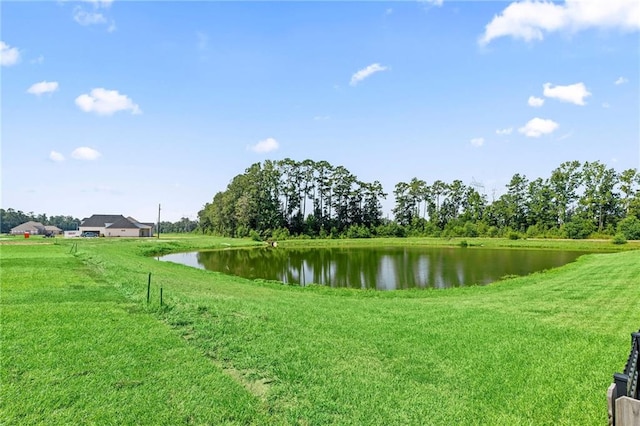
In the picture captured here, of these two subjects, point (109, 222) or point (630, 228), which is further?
point (109, 222)

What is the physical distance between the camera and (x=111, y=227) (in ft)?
204

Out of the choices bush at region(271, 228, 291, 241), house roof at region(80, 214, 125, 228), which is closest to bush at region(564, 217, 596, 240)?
bush at region(271, 228, 291, 241)

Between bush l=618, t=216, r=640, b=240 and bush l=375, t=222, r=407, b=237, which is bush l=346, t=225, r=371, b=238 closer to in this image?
bush l=375, t=222, r=407, b=237

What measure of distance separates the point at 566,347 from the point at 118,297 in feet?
35.8

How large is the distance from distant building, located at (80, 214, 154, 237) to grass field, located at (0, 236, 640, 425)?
193 feet

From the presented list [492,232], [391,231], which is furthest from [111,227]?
[492,232]

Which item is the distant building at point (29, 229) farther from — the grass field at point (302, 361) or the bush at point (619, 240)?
the bush at point (619, 240)

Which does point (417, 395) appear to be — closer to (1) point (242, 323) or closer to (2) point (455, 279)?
(1) point (242, 323)

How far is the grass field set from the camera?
14.3ft

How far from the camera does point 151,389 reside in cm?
479

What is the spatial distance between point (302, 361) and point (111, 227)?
219 feet

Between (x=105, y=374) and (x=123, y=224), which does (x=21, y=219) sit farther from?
(x=105, y=374)

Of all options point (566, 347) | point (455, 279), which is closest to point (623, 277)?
point (455, 279)

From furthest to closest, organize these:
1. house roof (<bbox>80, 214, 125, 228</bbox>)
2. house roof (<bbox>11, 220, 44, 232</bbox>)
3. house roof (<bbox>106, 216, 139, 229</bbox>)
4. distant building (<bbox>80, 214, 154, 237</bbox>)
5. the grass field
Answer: house roof (<bbox>11, 220, 44, 232</bbox>)
house roof (<bbox>80, 214, 125, 228</bbox>)
house roof (<bbox>106, 216, 139, 229</bbox>)
distant building (<bbox>80, 214, 154, 237</bbox>)
the grass field
